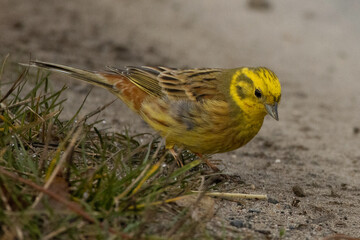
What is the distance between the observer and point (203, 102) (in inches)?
182

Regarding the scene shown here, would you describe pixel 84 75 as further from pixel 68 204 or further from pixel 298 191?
pixel 68 204

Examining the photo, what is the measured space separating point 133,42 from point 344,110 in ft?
10.5

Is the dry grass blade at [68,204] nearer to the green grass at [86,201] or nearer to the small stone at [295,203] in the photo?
the green grass at [86,201]

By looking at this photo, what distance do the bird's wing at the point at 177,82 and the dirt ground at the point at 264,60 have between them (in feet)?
1.99

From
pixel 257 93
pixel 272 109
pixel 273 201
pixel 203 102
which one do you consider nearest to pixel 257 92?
pixel 257 93

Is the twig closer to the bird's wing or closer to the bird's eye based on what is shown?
the bird's eye

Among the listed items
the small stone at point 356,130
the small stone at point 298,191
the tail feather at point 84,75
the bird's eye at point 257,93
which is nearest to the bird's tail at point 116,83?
the tail feather at point 84,75

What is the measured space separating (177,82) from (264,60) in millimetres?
4397

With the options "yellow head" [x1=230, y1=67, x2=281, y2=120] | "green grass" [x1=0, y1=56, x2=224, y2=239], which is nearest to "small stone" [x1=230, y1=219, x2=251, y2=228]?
"green grass" [x1=0, y1=56, x2=224, y2=239]

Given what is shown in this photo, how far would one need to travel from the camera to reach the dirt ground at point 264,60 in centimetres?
407

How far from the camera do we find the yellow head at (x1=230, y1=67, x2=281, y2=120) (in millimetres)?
4441

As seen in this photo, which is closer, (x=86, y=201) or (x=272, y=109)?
(x=86, y=201)

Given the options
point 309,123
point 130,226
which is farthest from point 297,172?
point 130,226

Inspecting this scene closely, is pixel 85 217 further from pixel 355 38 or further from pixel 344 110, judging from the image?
pixel 355 38
